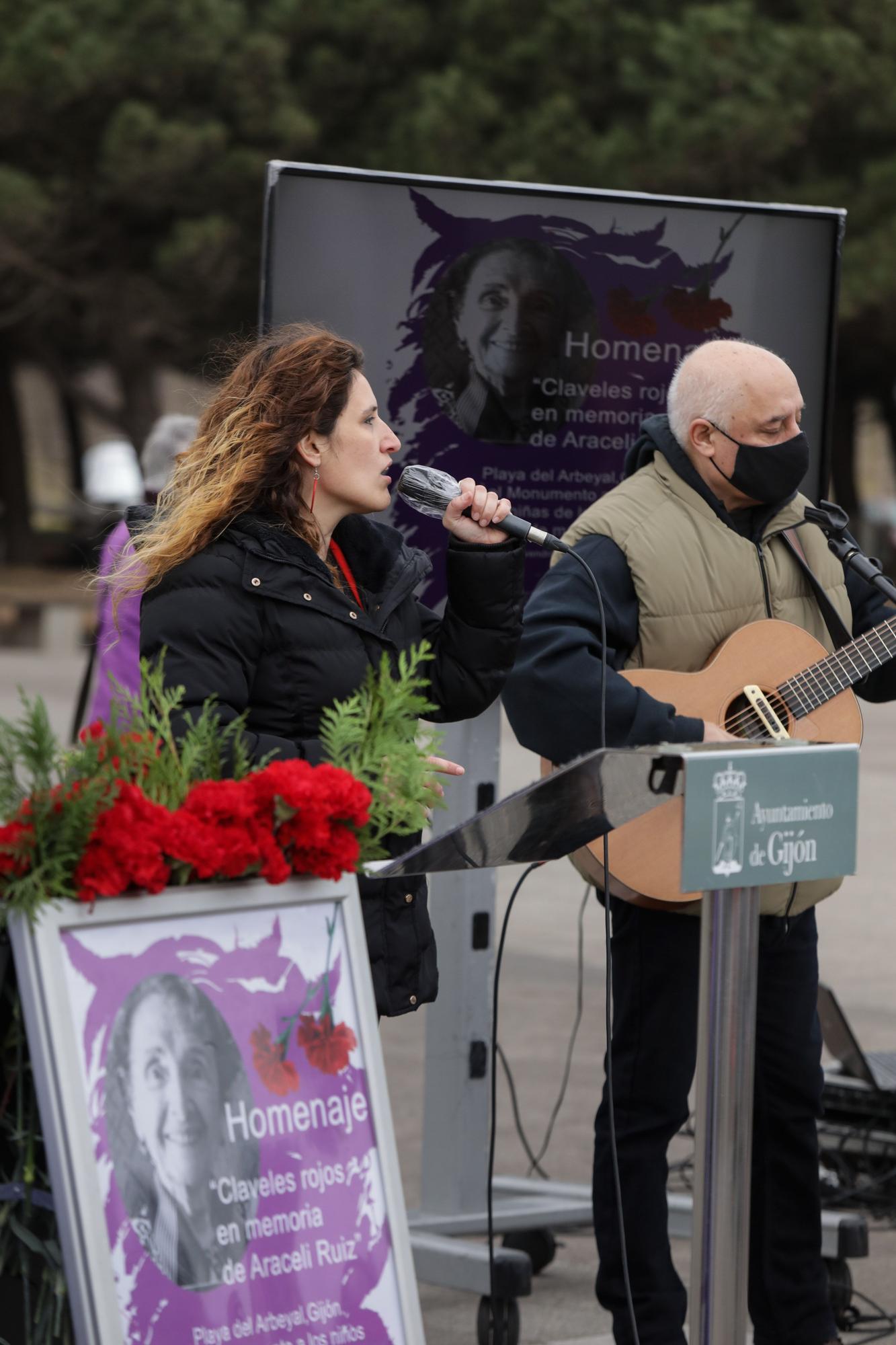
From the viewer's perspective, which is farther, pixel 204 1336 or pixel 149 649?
pixel 149 649

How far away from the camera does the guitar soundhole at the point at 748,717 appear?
3682 millimetres

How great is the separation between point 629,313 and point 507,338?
31 cm

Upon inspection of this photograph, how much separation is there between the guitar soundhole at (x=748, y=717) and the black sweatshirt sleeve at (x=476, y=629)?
0.57 metres

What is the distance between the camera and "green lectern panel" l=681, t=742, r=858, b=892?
2.31 metres

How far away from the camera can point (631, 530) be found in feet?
12.0

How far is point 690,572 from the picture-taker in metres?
3.65

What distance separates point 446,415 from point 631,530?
0.65 meters

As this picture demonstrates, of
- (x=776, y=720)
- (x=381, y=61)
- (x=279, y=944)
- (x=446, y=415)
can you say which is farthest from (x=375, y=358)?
(x=381, y=61)

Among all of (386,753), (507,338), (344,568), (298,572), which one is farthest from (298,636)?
(507,338)

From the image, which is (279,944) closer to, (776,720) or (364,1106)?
(364,1106)

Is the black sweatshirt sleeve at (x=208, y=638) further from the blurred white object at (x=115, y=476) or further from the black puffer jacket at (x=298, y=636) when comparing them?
the blurred white object at (x=115, y=476)

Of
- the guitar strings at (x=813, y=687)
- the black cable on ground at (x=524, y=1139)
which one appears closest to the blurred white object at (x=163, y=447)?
the black cable on ground at (x=524, y=1139)

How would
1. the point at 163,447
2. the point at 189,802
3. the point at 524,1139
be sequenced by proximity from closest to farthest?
the point at 189,802, the point at 524,1139, the point at 163,447

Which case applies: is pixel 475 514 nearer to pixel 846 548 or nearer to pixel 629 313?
pixel 846 548
